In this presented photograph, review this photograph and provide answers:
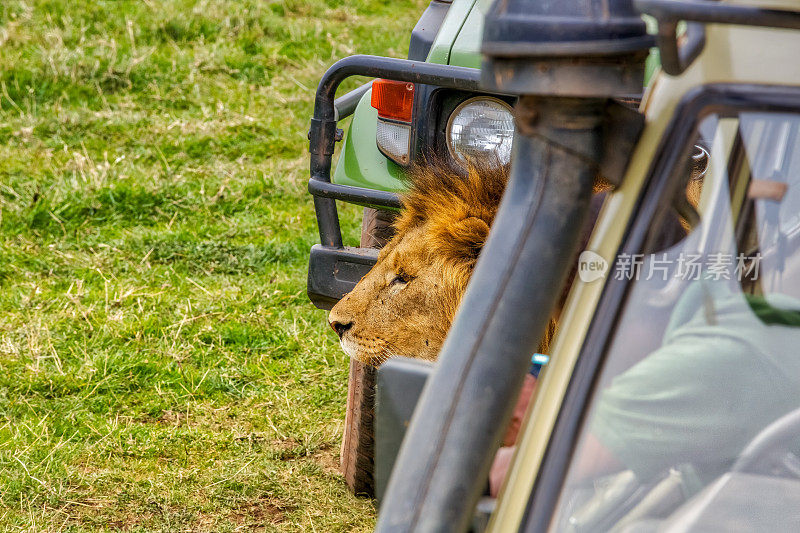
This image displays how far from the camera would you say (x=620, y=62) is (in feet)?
3.20

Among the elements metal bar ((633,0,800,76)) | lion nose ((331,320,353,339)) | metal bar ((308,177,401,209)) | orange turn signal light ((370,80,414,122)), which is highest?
metal bar ((633,0,800,76))

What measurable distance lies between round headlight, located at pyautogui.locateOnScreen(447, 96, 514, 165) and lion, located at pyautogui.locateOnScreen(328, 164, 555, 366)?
0.54 ft

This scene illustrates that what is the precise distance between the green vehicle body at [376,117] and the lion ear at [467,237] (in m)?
0.40

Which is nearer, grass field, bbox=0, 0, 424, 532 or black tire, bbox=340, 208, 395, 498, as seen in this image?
black tire, bbox=340, 208, 395, 498

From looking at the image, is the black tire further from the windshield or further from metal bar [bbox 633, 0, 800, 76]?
metal bar [bbox 633, 0, 800, 76]

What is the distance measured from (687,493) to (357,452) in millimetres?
1939

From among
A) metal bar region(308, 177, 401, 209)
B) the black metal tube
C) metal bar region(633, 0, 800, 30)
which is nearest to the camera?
metal bar region(633, 0, 800, 30)

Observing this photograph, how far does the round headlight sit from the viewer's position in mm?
2402

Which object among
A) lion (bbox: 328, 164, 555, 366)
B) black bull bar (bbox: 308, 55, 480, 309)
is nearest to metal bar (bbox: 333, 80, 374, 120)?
black bull bar (bbox: 308, 55, 480, 309)

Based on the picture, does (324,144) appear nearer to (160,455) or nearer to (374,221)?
(374,221)

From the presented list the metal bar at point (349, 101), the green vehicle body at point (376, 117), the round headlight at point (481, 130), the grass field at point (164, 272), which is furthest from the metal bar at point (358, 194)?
the grass field at point (164, 272)

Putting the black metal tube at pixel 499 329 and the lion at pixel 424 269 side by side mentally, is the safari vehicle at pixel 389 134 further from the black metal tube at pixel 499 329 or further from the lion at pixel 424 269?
the black metal tube at pixel 499 329

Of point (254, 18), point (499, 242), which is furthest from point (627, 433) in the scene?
point (254, 18)

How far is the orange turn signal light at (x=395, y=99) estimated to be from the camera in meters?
2.61
